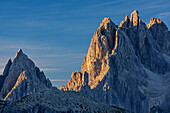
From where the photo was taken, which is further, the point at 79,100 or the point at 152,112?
the point at 79,100

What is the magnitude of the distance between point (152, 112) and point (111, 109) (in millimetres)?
18919

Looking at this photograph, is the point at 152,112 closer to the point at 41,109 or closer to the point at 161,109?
the point at 161,109

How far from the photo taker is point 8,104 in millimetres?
116812

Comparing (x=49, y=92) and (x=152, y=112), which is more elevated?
(x=49, y=92)

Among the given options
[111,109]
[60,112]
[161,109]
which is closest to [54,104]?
[60,112]

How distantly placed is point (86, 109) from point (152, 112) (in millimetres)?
20330

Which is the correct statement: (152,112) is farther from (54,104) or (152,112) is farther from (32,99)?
(32,99)

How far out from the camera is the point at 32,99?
4692 inches

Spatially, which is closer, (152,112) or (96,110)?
(152,112)

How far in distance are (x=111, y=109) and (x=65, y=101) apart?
1814cm

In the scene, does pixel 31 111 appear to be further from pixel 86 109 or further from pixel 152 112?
pixel 152 112

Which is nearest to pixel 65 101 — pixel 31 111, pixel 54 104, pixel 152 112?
pixel 54 104

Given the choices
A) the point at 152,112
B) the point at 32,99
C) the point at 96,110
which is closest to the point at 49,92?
the point at 32,99

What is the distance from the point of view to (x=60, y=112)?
11475 centimetres
